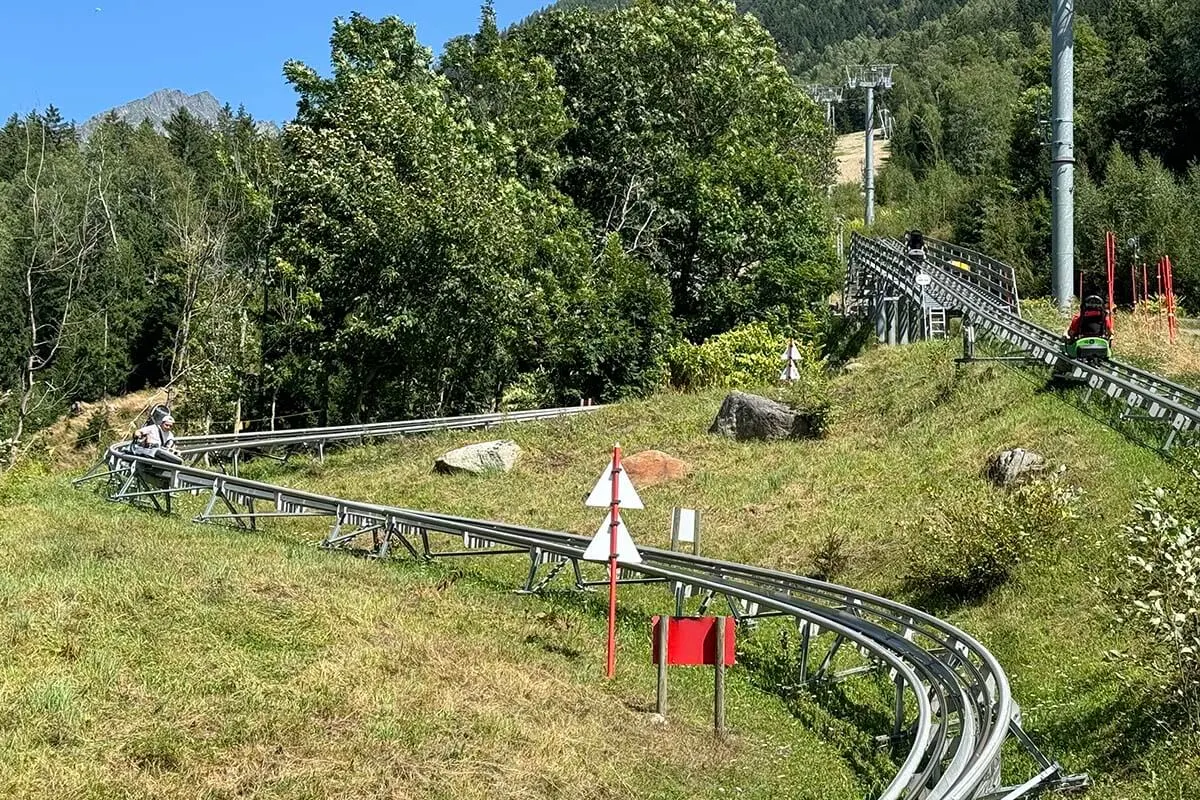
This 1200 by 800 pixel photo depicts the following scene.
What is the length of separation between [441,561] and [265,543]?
3.12 metres

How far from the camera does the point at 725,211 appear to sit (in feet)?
166

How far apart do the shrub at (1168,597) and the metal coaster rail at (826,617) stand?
1310 mm

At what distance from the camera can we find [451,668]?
1230 cm

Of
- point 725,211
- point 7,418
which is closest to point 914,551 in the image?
point 725,211

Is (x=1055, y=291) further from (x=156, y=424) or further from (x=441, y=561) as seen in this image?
(x=156, y=424)

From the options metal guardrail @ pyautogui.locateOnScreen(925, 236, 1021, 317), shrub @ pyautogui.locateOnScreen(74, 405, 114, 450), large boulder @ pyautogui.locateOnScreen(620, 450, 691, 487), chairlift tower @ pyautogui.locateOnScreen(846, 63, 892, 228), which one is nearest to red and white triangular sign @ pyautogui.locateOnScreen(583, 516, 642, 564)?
large boulder @ pyautogui.locateOnScreen(620, 450, 691, 487)

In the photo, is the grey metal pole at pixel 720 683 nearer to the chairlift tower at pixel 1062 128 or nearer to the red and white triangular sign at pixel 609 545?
the red and white triangular sign at pixel 609 545

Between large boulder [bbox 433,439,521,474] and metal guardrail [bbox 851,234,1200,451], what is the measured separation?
1341 centimetres

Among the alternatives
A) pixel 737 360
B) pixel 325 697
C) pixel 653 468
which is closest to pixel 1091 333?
pixel 653 468

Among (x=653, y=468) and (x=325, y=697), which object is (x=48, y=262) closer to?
(x=653, y=468)

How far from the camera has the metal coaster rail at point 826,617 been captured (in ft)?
30.5

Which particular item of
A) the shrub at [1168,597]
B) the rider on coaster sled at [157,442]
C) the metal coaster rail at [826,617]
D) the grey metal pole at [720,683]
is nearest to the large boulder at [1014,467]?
the metal coaster rail at [826,617]

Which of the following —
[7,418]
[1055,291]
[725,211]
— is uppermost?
[725,211]

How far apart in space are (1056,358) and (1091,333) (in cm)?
175
